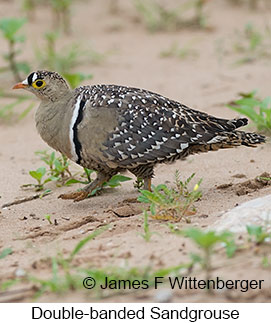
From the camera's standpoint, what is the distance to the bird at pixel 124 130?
5141 millimetres

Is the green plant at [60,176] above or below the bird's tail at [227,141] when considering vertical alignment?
below

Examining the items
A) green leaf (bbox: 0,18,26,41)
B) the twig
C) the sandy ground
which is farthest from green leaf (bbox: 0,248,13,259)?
green leaf (bbox: 0,18,26,41)

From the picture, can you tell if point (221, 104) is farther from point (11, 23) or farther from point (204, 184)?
point (11, 23)

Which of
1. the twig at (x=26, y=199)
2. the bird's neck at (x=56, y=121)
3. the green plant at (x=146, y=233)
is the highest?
the bird's neck at (x=56, y=121)

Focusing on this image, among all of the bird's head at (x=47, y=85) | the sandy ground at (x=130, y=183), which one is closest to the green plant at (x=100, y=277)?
the sandy ground at (x=130, y=183)

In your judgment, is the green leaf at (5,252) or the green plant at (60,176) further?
the green plant at (60,176)

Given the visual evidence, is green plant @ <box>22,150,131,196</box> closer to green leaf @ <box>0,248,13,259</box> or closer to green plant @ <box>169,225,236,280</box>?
green leaf @ <box>0,248,13,259</box>

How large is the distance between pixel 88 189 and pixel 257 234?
2117mm

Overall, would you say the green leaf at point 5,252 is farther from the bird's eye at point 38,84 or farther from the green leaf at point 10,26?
the green leaf at point 10,26

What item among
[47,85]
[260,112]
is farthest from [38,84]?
[260,112]

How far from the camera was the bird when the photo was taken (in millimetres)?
5141

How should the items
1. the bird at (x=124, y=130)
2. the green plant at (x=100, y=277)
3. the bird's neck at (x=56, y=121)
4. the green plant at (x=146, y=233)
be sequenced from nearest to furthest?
the green plant at (x=100, y=277) < the green plant at (x=146, y=233) < the bird at (x=124, y=130) < the bird's neck at (x=56, y=121)

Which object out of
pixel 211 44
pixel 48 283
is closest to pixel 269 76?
pixel 211 44

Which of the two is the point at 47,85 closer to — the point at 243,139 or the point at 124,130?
the point at 124,130
